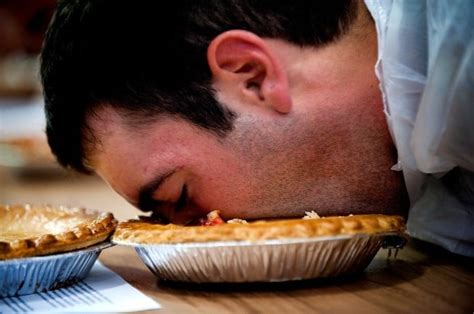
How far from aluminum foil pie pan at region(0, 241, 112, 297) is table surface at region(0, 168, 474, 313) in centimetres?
10

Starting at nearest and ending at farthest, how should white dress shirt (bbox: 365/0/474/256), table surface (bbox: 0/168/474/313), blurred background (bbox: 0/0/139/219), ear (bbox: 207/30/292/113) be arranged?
table surface (bbox: 0/168/474/313), white dress shirt (bbox: 365/0/474/256), ear (bbox: 207/30/292/113), blurred background (bbox: 0/0/139/219)

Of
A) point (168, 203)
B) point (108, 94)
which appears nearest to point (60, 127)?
point (108, 94)

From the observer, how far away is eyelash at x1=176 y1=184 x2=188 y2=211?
1371mm

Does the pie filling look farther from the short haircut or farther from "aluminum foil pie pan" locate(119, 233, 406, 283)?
the short haircut

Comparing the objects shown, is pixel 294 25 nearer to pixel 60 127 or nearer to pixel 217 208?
pixel 217 208

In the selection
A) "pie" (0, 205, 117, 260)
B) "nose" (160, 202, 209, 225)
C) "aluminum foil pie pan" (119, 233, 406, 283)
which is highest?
"pie" (0, 205, 117, 260)

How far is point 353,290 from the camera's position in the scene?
44.6 inches

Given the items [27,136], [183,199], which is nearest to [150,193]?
[183,199]

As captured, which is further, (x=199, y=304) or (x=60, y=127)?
(x=60, y=127)

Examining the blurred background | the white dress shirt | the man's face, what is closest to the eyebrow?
the man's face

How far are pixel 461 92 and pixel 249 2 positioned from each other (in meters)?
0.41

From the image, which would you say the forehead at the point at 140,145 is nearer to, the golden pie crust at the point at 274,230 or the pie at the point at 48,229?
the pie at the point at 48,229

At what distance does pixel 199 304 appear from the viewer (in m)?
1.10

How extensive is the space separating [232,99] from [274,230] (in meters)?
0.35
